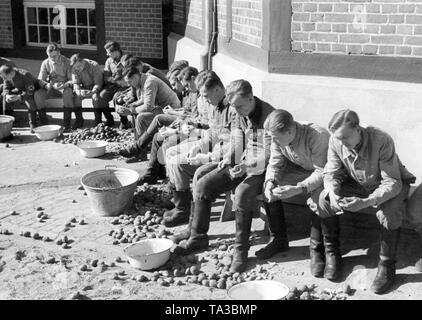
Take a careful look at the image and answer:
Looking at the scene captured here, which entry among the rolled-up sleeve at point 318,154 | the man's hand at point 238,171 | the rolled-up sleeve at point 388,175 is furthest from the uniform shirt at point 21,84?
the rolled-up sleeve at point 388,175

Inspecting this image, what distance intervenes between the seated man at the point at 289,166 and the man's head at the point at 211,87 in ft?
3.07

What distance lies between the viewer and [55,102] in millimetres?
11469

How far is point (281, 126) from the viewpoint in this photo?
548cm

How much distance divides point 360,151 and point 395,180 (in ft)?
1.18

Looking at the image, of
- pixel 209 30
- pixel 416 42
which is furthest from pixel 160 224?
pixel 209 30

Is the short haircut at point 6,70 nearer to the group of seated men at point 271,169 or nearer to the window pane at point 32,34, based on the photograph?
the group of seated men at point 271,169

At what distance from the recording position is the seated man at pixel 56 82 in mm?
10984

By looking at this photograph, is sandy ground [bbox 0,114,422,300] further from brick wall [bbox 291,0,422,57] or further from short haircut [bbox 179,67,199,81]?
brick wall [bbox 291,0,422,57]

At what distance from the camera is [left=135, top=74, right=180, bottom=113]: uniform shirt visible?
8.91 m

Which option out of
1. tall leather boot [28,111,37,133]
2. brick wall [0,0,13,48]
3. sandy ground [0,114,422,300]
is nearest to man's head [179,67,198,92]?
sandy ground [0,114,422,300]

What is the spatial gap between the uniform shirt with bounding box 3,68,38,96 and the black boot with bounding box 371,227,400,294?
7440mm

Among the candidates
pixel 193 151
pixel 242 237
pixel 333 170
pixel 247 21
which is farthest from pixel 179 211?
pixel 247 21

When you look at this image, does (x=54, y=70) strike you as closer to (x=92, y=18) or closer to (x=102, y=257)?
(x=92, y=18)

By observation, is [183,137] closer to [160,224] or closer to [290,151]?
[160,224]
